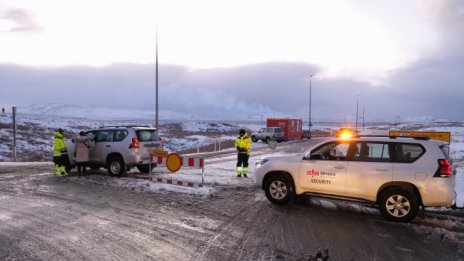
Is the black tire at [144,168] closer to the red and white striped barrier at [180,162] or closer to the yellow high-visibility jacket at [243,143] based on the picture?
the red and white striped barrier at [180,162]

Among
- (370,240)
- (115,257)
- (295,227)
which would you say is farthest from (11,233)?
(370,240)

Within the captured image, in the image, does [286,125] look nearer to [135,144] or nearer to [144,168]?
[144,168]

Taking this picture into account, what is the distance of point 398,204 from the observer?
8648 mm

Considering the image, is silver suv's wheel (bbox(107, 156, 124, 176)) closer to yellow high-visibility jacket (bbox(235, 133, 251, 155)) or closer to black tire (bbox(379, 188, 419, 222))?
yellow high-visibility jacket (bbox(235, 133, 251, 155))

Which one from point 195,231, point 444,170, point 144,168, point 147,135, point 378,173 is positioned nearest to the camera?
point 195,231

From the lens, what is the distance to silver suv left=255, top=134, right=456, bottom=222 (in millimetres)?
8414

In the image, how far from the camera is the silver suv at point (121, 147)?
15.3 meters

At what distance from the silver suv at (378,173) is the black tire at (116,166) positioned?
23.4ft

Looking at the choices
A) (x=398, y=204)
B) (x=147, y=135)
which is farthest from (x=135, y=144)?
(x=398, y=204)

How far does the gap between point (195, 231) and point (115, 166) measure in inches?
342

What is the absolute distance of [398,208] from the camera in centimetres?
865

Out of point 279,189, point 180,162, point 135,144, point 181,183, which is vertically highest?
point 135,144

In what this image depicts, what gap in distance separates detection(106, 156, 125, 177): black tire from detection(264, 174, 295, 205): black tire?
6893 millimetres

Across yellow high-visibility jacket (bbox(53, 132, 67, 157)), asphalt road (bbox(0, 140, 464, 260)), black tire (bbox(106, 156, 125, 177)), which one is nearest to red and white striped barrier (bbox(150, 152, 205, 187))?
asphalt road (bbox(0, 140, 464, 260))
